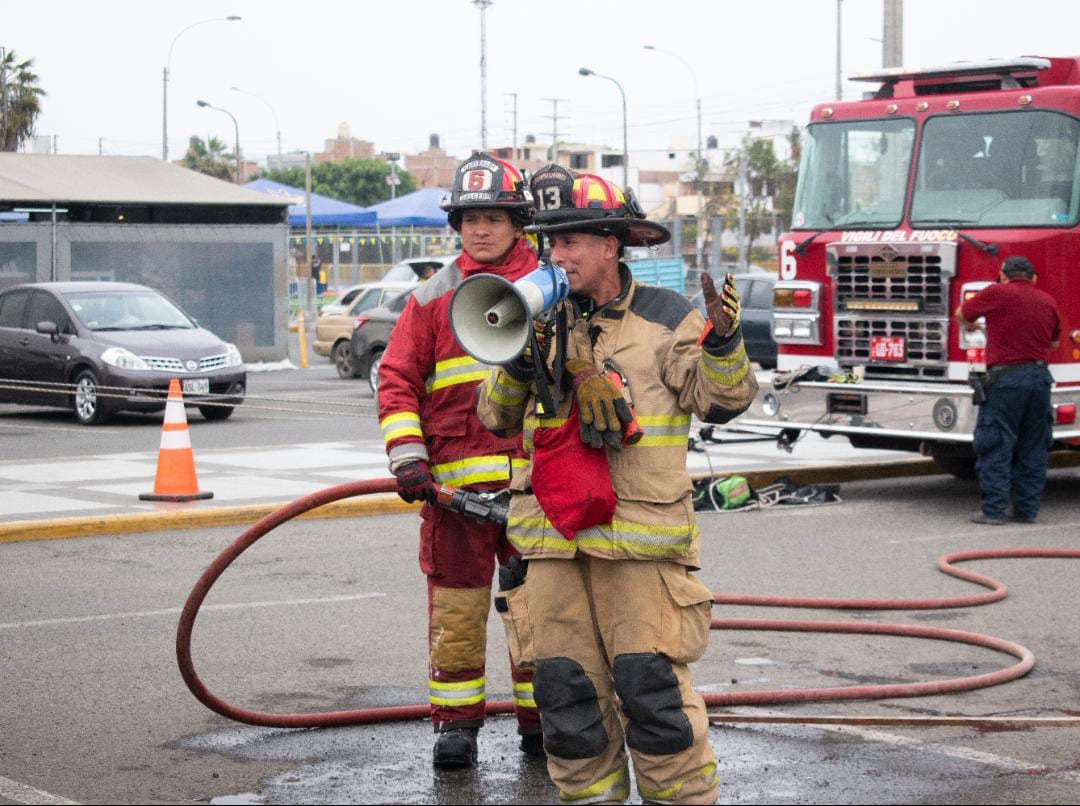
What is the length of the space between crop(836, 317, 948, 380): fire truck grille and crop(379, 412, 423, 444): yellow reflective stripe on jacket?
24.8ft

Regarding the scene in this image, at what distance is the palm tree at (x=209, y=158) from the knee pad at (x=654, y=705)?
281 ft

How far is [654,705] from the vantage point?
4.47 m

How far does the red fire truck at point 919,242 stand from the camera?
1207 centimetres

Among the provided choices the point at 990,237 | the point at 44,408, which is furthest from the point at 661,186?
the point at 990,237

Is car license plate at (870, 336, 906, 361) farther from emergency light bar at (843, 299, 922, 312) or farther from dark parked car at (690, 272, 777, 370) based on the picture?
dark parked car at (690, 272, 777, 370)

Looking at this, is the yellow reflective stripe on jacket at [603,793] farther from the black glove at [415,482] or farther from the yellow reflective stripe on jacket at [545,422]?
the black glove at [415,482]

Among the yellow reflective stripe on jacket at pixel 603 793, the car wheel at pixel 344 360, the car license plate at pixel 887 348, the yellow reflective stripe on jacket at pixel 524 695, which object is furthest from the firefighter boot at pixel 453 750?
the car wheel at pixel 344 360

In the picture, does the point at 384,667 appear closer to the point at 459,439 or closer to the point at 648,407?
the point at 459,439

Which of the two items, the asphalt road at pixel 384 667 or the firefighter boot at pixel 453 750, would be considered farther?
the firefighter boot at pixel 453 750

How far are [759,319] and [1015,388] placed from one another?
12764 mm

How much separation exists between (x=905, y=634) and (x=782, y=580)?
1696 millimetres

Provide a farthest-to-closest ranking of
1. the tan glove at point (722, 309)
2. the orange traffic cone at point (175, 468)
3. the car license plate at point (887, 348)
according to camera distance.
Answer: the car license plate at point (887, 348), the orange traffic cone at point (175, 468), the tan glove at point (722, 309)

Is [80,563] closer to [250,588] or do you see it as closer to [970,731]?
[250,588]

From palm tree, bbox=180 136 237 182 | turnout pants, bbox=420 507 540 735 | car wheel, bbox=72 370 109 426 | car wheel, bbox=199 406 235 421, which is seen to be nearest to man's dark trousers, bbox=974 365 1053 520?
turnout pants, bbox=420 507 540 735
